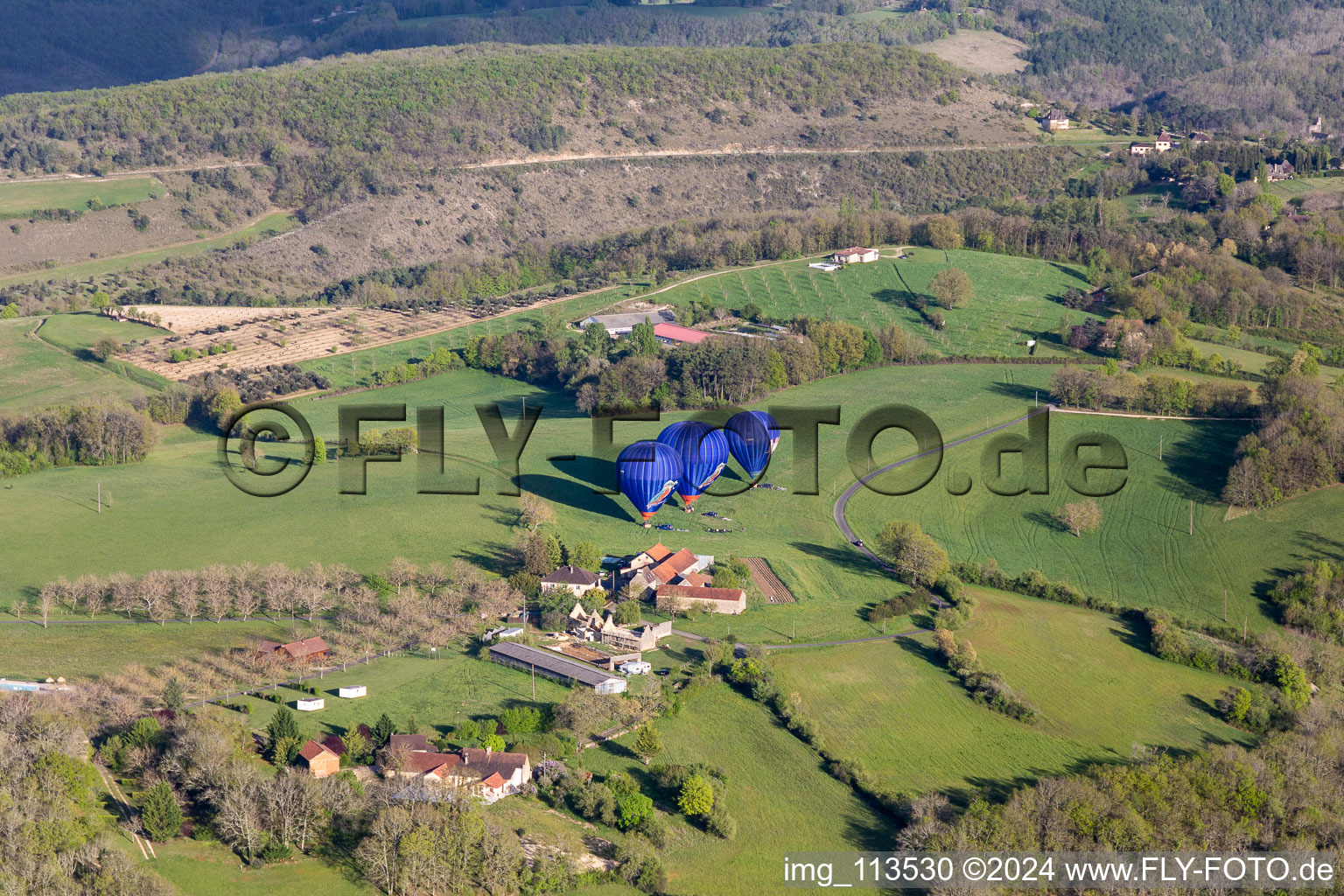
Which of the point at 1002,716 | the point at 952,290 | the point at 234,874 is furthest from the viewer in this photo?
the point at 952,290

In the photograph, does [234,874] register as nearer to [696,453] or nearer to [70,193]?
[696,453]

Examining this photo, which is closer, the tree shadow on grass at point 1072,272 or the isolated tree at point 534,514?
the isolated tree at point 534,514

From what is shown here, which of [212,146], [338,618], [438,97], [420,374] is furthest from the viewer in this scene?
[438,97]

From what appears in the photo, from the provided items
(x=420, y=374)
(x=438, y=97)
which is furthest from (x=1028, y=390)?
(x=438, y=97)

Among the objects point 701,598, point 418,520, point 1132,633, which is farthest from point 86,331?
point 1132,633

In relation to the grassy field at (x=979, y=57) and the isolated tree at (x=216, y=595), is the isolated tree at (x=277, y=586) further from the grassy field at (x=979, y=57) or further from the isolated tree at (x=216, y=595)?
the grassy field at (x=979, y=57)

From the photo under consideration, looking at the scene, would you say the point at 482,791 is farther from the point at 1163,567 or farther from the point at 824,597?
the point at 1163,567

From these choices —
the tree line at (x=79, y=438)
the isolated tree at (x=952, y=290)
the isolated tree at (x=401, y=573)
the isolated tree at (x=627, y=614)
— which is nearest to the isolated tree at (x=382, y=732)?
the isolated tree at (x=627, y=614)
